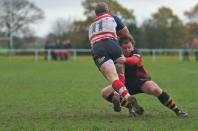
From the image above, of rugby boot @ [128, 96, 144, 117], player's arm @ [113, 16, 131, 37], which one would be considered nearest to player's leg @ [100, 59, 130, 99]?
rugby boot @ [128, 96, 144, 117]

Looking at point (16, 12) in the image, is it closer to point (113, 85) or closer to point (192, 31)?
point (192, 31)

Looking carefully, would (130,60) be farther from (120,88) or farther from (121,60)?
(120,88)

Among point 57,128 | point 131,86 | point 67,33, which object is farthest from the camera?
point 67,33

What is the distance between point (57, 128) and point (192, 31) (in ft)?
309

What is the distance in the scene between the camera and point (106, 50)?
31.8 feet

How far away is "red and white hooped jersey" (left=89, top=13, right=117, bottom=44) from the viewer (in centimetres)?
970

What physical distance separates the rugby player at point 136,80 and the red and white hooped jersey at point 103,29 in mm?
525

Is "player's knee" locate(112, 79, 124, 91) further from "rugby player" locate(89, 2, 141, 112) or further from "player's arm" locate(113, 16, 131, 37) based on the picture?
"player's arm" locate(113, 16, 131, 37)

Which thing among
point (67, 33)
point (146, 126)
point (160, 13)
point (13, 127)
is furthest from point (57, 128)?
point (160, 13)

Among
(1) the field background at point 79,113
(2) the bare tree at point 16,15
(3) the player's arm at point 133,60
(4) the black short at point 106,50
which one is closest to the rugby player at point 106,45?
(4) the black short at point 106,50

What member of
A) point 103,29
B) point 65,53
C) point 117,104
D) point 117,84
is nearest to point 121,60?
point 117,84

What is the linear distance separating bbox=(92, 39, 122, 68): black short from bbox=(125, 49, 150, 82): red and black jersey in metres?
0.48

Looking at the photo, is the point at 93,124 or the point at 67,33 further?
the point at 67,33

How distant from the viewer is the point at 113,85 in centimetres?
956
